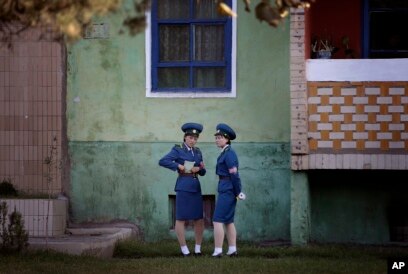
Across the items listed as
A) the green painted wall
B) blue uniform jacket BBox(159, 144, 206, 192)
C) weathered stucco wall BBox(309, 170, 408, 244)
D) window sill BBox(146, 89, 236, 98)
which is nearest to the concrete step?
the green painted wall

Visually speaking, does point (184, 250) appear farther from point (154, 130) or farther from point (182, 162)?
point (154, 130)

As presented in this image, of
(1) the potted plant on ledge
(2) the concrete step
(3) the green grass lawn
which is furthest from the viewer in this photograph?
(1) the potted plant on ledge

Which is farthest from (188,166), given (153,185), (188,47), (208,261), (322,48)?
(322,48)

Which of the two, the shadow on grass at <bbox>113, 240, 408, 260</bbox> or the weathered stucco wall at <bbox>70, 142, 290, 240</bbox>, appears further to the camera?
the weathered stucco wall at <bbox>70, 142, 290, 240</bbox>

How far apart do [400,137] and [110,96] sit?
418 cm

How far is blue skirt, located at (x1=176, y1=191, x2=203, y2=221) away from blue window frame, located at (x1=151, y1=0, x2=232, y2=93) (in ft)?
7.83

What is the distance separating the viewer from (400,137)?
49.9ft

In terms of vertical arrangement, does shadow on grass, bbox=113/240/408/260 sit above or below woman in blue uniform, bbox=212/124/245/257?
below

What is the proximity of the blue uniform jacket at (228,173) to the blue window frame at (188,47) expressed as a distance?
2429mm

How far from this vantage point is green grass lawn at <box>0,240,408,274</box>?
12766 millimetres

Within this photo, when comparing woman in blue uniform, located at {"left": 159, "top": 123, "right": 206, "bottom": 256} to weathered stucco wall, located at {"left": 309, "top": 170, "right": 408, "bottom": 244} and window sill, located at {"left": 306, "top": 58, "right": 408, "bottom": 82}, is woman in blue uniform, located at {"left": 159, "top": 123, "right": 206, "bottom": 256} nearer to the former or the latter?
window sill, located at {"left": 306, "top": 58, "right": 408, "bottom": 82}

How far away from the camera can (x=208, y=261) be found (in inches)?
528

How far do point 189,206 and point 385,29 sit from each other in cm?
460

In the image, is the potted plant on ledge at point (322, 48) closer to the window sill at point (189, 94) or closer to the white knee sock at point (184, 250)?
the window sill at point (189, 94)
